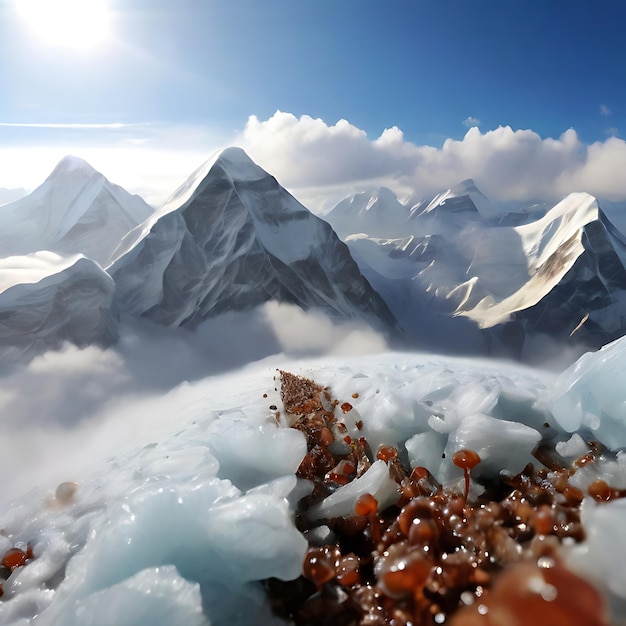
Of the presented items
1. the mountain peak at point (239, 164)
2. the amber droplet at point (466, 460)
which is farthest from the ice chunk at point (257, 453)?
the mountain peak at point (239, 164)

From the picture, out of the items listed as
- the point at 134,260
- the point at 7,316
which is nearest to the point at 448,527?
the point at 7,316

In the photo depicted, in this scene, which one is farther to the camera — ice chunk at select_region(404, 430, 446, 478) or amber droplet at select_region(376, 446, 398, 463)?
ice chunk at select_region(404, 430, 446, 478)

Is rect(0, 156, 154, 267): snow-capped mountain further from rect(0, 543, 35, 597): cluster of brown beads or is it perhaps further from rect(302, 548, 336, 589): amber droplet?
rect(302, 548, 336, 589): amber droplet

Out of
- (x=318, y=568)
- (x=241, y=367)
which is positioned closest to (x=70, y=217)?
(x=241, y=367)

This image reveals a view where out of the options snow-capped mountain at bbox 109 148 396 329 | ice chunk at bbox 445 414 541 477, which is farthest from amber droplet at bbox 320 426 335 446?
snow-capped mountain at bbox 109 148 396 329

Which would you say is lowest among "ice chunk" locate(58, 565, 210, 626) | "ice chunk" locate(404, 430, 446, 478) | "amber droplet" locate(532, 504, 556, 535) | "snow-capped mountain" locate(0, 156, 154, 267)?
"ice chunk" locate(404, 430, 446, 478)

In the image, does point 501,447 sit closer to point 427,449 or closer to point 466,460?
point 427,449

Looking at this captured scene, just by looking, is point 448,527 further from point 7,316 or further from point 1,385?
point 7,316

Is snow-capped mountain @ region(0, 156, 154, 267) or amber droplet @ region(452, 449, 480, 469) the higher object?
snow-capped mountain @ region(0, 156, 154, 267)
